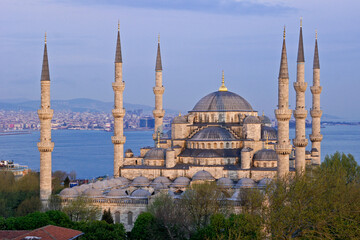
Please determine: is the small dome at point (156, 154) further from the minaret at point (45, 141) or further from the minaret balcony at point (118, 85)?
the minaret at point (45, 141)

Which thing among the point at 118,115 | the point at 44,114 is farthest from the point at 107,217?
the point at 118,115

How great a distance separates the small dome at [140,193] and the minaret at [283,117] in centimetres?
643

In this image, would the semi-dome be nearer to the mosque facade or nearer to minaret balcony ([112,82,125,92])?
the mosque facade

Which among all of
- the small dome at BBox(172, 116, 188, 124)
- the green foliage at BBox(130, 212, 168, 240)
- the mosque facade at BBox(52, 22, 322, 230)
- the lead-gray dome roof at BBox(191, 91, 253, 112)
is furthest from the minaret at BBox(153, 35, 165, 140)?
the green foliage at BBox(130, 212, 168, 240)

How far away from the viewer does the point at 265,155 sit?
34.3m

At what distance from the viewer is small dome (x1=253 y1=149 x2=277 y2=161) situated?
112 ft

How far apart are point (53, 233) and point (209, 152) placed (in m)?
14.7

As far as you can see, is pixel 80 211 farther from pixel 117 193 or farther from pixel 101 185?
pixel 101 185

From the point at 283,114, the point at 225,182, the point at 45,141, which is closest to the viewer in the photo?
the point at 283,114

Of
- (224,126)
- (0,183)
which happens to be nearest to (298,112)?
(224,126)

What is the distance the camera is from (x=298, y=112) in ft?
107

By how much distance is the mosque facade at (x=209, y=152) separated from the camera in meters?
30.9

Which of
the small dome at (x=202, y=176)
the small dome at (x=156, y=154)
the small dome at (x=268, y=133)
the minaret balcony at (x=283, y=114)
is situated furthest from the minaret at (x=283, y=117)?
the small dome at (x=156, y=154)

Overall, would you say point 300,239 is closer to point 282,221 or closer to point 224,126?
point 282,221
